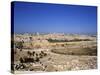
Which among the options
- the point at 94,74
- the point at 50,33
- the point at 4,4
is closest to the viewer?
the point at 4,4

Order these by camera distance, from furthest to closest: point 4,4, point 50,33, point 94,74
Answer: point 94,74, point 50,33, point 4,4

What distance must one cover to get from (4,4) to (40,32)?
0.48m

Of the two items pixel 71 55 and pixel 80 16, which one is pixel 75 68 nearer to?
pixel 71 55

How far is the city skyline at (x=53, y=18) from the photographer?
2.12m

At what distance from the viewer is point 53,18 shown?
2.24 meters

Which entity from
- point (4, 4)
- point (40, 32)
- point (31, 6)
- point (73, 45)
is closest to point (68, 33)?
point (73, 45)

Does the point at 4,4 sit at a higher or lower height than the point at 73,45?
higher

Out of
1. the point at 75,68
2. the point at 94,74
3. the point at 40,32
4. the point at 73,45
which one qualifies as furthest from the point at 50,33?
the point at 94,74

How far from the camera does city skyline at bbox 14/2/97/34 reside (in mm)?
2123

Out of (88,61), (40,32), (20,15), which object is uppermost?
(20,15)

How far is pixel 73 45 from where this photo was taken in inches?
90.1

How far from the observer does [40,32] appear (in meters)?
2.19

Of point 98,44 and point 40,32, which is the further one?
point 98,44

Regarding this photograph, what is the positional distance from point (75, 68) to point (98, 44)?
1.35 ft
